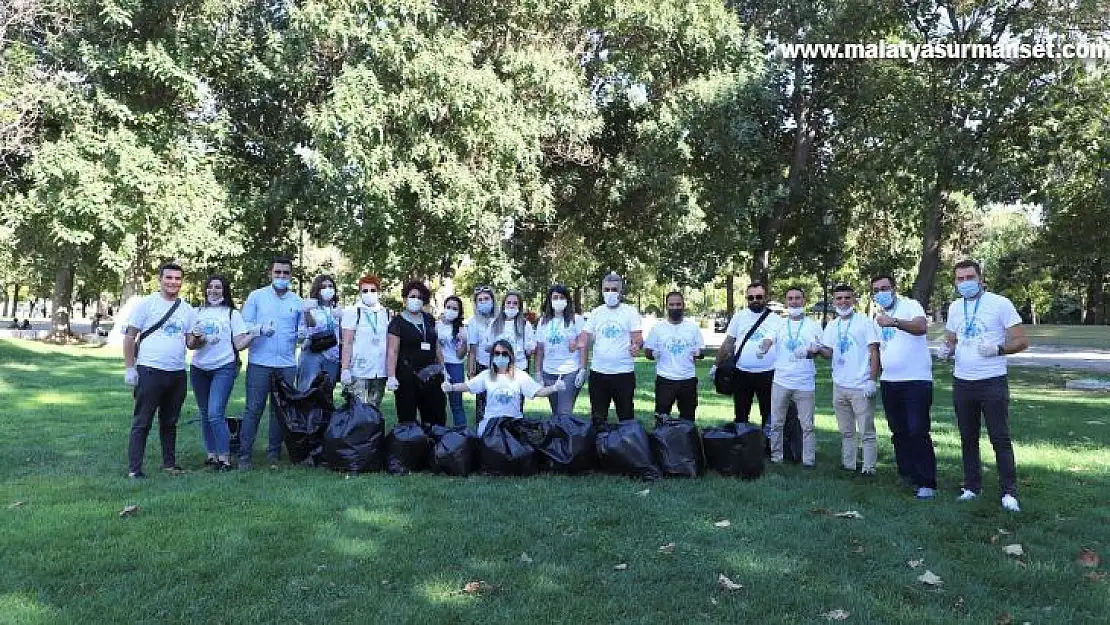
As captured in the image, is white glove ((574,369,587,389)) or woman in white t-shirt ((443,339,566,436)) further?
white glove ((574,369,587,389))

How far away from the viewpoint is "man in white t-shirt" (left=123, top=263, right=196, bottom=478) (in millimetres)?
6691

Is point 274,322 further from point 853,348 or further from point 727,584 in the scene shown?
point 853,348

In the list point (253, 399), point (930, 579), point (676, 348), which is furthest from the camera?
point (676, 348)

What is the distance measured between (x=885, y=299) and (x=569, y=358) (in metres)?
2.91

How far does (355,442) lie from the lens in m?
7.05

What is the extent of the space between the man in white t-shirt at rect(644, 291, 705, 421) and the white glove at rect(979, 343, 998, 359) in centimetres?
243

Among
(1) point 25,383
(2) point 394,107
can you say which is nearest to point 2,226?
(1) point 25,383

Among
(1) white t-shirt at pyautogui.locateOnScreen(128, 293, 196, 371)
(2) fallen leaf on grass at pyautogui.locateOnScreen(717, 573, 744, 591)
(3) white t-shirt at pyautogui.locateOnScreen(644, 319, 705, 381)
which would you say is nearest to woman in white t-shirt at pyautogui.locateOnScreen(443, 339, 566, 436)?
(3) white t-shirt at pyautogui.locateOnScreen(644, 319, 705, 381)

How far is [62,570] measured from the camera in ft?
14.6

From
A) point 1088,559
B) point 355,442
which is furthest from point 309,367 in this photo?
point 1088,559

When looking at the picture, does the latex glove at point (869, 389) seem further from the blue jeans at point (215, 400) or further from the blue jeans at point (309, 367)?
the blue jeans at point (215, 400)

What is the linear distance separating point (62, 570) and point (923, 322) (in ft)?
19.7

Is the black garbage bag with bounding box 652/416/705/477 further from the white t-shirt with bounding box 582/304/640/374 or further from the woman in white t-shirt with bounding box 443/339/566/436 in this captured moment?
the woman in white t-shirt with bounding box 443/339/566/436

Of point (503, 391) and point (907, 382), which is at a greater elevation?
point (907, 382)
